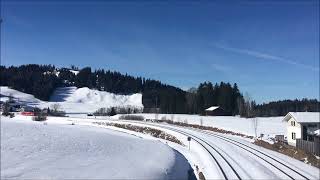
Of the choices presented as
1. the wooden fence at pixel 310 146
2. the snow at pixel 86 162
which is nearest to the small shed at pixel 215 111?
the wooden fence at pixel 310 146

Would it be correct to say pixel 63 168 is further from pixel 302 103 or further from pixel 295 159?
pixel 302 103

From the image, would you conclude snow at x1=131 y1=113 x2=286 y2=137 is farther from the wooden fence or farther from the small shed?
the small shed

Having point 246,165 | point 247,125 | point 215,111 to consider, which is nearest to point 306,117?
point 246,165

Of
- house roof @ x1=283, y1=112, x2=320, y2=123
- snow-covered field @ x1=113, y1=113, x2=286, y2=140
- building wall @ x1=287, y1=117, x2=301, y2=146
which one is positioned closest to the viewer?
building wall @ x1=287, y1=117, x2=301, y2=146

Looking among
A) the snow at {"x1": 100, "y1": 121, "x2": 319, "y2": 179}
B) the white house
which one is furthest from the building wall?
the snow at {"x1": 100, "y1": 121, "x2": 319, "y2": 179}

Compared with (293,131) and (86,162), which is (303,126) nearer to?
(293,131)

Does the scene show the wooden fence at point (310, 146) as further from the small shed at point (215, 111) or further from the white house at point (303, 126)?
the small shed at point (215, 111)

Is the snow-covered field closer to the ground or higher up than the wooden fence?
higher up

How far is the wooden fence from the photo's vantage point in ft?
158

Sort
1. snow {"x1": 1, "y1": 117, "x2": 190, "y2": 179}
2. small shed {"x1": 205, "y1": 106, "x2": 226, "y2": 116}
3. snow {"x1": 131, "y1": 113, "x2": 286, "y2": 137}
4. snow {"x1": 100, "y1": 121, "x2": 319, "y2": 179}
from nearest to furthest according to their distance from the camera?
snow {"x1": 1, "y1": 117, "x2": 190, "y2": 179} < snow {"x1": 100, "y1": 121, "x2": 319, "y2": 179} < snow {"x1": 131, "y1": 113, "x2": 286, "y2": 137} < small shed {"x1": 205, "y1": 106, "x2": 226, "y2": 116}

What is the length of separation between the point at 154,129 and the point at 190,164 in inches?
1592

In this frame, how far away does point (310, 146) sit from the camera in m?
50.3

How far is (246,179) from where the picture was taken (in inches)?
1280

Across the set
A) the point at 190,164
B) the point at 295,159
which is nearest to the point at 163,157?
the point at 190,164
